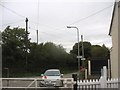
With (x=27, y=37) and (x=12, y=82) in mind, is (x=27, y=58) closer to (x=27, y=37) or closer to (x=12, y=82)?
(x=27, y=37)

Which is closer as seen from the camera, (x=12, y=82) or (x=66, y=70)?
(x=12, y=82)

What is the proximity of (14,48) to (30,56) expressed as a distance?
1888 millimetres

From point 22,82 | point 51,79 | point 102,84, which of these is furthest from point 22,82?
point 102,84

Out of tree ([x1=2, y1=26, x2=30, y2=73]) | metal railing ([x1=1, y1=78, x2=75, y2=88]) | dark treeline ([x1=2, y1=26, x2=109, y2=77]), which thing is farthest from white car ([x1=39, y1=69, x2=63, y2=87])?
tree ([x1=2, y1=26, x2=30, y2=73])

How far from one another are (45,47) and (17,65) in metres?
4.19

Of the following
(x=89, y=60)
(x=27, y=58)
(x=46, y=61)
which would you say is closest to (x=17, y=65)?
(x=27, y=58)

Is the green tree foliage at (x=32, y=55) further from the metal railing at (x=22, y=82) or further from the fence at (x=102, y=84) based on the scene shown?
the fence at (x=102, y=84)

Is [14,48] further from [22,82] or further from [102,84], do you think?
[102,84]

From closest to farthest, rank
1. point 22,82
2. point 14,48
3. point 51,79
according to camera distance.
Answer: point 22,82 → point 51,79 → point 14,48

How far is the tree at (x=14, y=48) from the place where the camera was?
75.8 feet

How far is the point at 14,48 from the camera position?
2544 centimetres

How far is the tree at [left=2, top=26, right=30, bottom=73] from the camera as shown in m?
23.1

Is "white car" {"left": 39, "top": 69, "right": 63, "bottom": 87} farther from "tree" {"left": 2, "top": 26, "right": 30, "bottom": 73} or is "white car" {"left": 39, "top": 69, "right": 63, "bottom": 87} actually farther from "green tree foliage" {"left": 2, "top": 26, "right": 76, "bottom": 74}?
"tree" {"left": 2, "top": 26, "right": 30, "bottom": 73}

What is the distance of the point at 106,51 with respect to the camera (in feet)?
115
